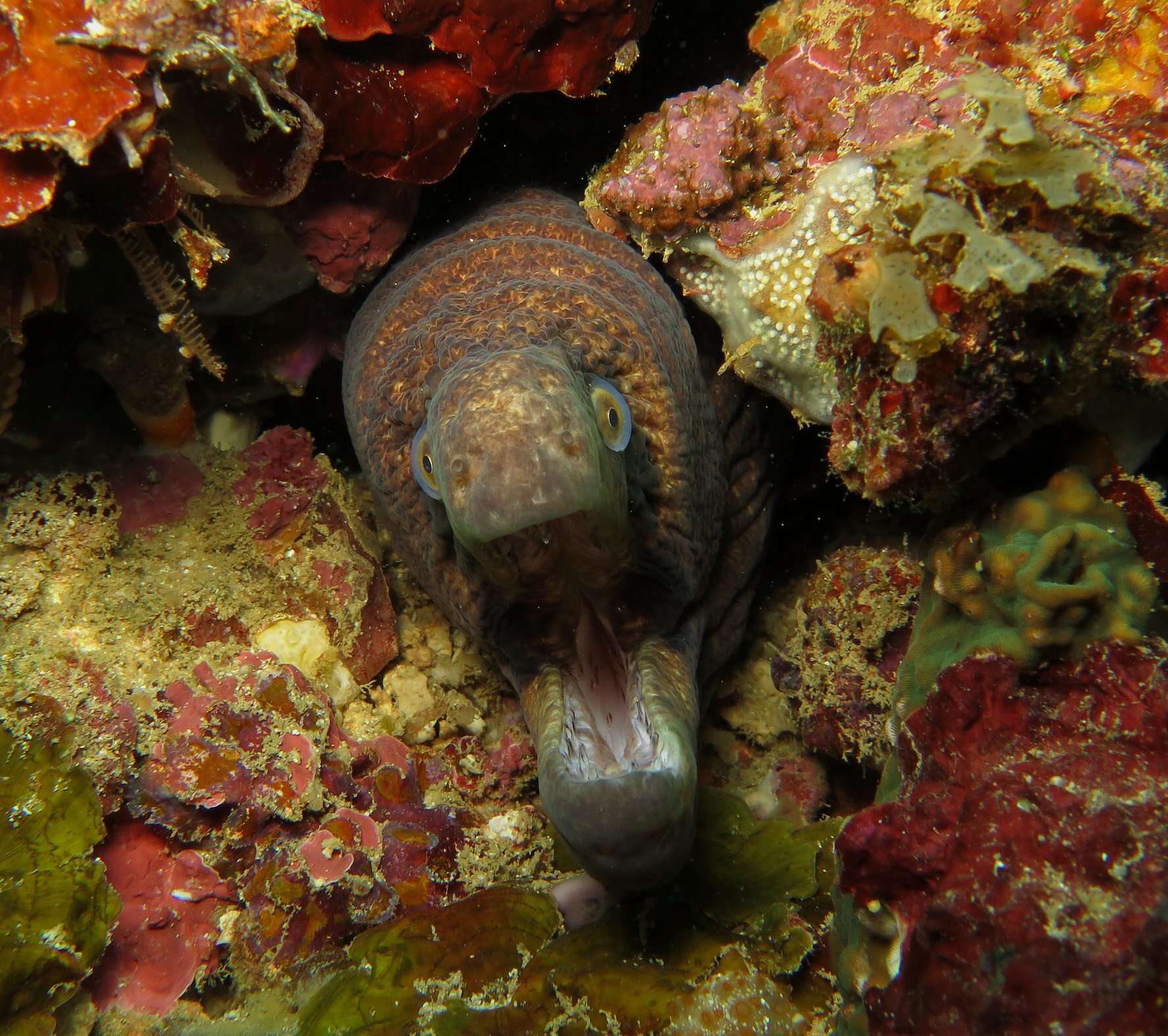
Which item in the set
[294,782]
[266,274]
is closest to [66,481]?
[266,274]

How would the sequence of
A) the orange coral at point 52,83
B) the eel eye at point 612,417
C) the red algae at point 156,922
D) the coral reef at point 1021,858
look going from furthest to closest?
the red algae at point 156,922, the eel eye at point 612,417, the orange coral at point 52,83, the coral reef at point 1021,858

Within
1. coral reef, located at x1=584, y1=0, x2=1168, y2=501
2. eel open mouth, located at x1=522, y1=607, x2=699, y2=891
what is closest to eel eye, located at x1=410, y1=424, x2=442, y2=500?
eel open mouth, located at x1=522, y1=607, x2=699, y2=891

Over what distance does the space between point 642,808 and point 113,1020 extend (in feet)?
7.26

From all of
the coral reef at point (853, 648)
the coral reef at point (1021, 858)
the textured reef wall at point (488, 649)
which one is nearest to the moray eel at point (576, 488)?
the textured reef wall at point (488, 649)

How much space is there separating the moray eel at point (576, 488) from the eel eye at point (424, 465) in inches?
0.5

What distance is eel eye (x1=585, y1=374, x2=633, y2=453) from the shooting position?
2729 millimetres

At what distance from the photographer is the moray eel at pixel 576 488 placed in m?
2.40

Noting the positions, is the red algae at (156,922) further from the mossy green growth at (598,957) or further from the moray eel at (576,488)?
the moray eel at (576,488)

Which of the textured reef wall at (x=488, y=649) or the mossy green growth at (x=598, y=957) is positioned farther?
the mossy green growth at (x=598, y=957)

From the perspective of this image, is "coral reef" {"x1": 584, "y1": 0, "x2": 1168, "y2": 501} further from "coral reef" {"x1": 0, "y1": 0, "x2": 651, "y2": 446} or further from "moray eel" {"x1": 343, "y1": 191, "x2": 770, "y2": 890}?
"coral reef" {"x1": 0, "y1": 0, "x2": 651, "y2": 446}

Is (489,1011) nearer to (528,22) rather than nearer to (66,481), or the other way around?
(66,481)

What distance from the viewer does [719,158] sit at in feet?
10.3

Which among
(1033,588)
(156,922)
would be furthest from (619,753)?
(156,922)

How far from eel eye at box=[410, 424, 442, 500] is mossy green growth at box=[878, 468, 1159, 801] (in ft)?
6.04
